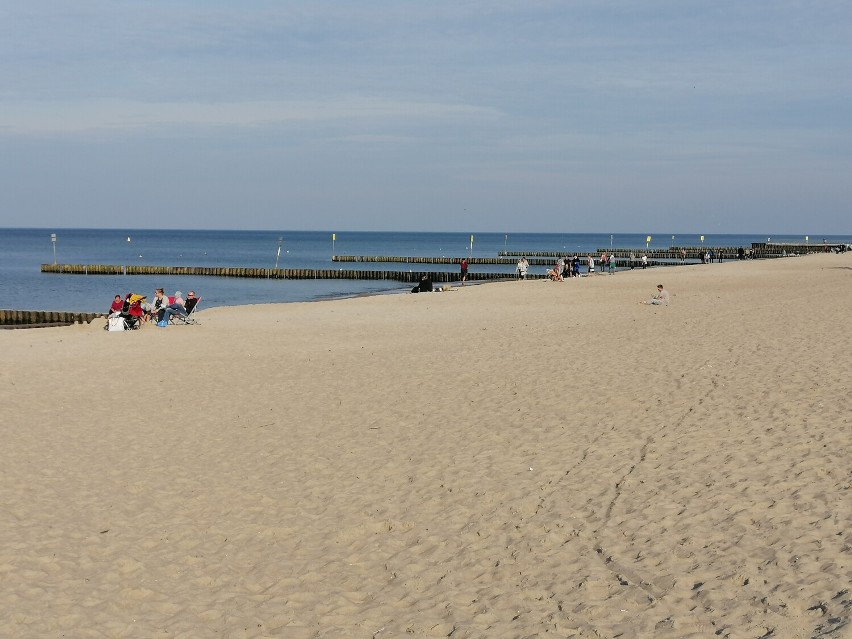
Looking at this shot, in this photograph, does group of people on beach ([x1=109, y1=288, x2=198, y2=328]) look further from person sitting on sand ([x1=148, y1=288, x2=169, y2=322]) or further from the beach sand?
the beach sand

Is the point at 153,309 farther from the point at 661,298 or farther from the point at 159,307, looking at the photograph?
the point at 661,298

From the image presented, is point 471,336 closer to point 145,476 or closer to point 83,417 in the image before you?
point 83,417

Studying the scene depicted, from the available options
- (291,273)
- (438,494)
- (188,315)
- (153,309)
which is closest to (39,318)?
(153,309)

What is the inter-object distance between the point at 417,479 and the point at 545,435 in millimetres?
2101

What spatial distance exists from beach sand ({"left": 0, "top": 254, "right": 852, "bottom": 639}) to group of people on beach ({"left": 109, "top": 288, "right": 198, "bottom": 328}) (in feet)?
25.2

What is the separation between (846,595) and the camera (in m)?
5.79

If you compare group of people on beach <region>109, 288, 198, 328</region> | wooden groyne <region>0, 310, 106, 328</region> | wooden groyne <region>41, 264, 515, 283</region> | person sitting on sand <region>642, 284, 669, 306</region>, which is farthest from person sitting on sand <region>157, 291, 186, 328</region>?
wooden groyne <region>41, 264, 515, 283</region>

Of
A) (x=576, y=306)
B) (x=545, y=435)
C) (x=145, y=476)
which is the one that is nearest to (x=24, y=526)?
(x=145, y=476)

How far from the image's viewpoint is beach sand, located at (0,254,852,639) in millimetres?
6371

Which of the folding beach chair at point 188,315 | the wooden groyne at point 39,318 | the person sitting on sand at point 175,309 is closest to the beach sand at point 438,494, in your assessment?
the person sitting on sand at point 175,309

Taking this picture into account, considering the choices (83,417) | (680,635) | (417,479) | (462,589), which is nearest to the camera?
(680,635)

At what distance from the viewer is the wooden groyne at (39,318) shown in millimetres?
34094

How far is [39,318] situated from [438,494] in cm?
3184

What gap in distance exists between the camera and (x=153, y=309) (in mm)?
26219
